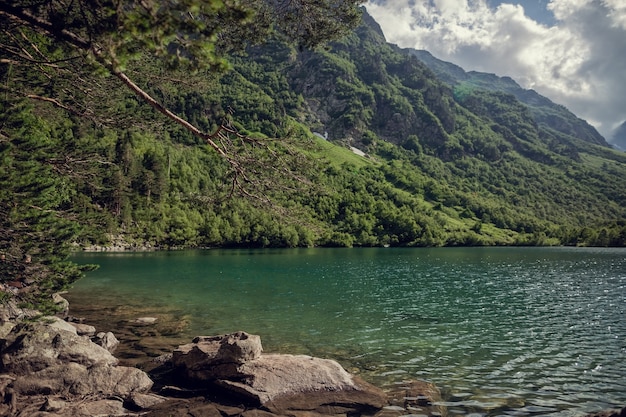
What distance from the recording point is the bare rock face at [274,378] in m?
15.6

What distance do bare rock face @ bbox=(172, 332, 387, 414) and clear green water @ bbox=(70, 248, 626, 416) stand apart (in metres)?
3.26

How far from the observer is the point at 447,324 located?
1325 inches

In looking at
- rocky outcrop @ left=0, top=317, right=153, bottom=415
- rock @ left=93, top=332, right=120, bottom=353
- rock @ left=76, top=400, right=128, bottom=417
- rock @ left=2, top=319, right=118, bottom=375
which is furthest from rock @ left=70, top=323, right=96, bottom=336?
rock @ left=76, top=400, right=128, bottom=417

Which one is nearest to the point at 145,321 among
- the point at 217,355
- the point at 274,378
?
the point at 217,355

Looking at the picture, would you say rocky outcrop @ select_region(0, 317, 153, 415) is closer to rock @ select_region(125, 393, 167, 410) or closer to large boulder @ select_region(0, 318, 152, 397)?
large boulder @ select_region(0, 318, 152, 397)

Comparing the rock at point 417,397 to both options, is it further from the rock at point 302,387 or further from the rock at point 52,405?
the rock at point 52,405

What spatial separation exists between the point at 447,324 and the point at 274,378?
71.3 feet

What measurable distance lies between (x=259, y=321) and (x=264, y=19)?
23.7 metres

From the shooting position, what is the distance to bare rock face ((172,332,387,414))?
1565 cm

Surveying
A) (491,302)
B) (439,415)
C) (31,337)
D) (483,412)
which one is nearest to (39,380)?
(31,337)

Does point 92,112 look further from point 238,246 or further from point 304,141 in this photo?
point 238,246

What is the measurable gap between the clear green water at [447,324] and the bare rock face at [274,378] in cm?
326

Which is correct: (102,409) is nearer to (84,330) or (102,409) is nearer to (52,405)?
Answer: (52,405)

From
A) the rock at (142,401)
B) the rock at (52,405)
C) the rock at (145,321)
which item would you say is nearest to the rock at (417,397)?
the rock at (142,401)
